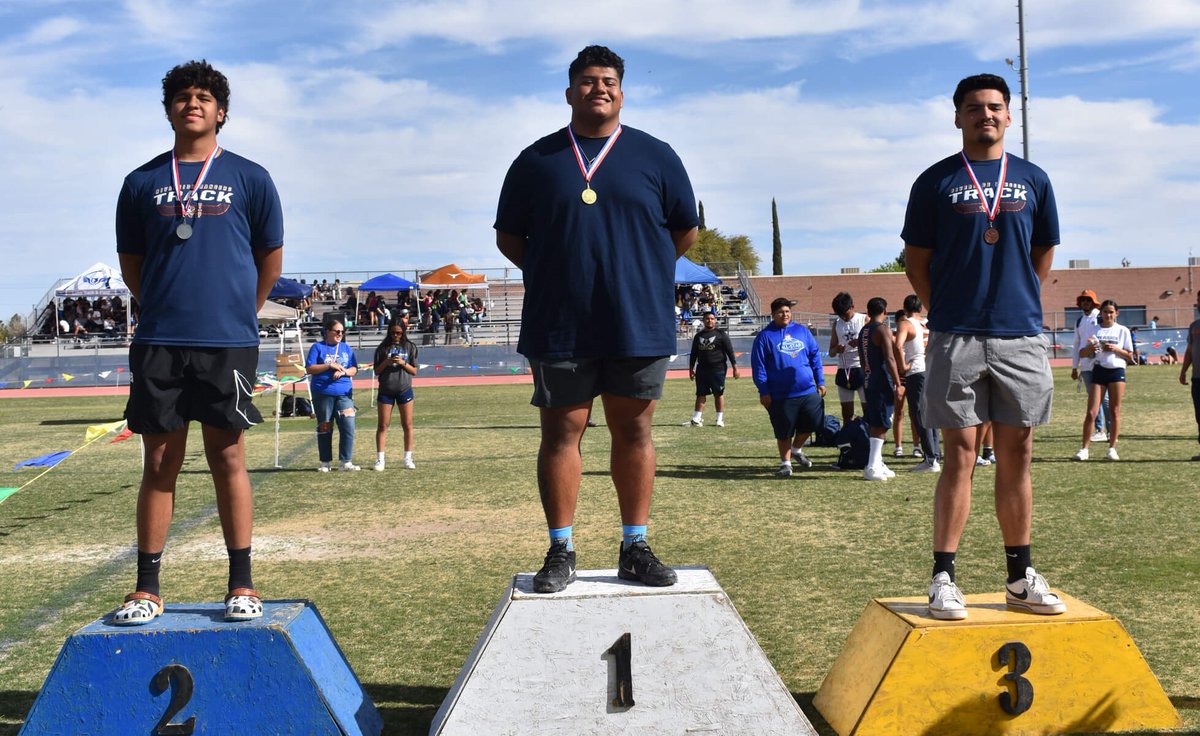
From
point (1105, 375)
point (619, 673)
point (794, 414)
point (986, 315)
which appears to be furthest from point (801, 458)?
point (619, 673)

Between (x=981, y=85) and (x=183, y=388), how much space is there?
3.28m

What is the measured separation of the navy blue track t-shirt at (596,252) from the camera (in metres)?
4.20

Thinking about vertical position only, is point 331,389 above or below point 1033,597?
above

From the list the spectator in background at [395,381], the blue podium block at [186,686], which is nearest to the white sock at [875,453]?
the spectator in background at [395,381]

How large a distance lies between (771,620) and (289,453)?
10.9 meters

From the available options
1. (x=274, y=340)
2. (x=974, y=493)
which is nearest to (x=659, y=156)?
(x=974, y=493)

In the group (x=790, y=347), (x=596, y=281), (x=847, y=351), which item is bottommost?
(x=847, y=351)

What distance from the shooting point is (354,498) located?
35.1ft

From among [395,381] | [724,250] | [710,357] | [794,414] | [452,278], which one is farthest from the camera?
[724,250]

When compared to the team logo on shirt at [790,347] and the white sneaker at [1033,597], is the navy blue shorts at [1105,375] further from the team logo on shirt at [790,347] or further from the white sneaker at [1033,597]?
the white sneaker at [1033,597]

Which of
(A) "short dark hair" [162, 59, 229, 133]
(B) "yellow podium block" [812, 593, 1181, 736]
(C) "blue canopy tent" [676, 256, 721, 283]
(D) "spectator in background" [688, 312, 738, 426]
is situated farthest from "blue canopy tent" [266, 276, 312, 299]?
(B) "yellow podium block" [812, 593, 1181, 736]

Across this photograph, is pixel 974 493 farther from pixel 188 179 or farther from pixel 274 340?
pixel 274 340

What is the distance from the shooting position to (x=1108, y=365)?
490 inches

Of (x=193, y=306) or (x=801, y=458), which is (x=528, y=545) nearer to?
(x=193, y=306)
